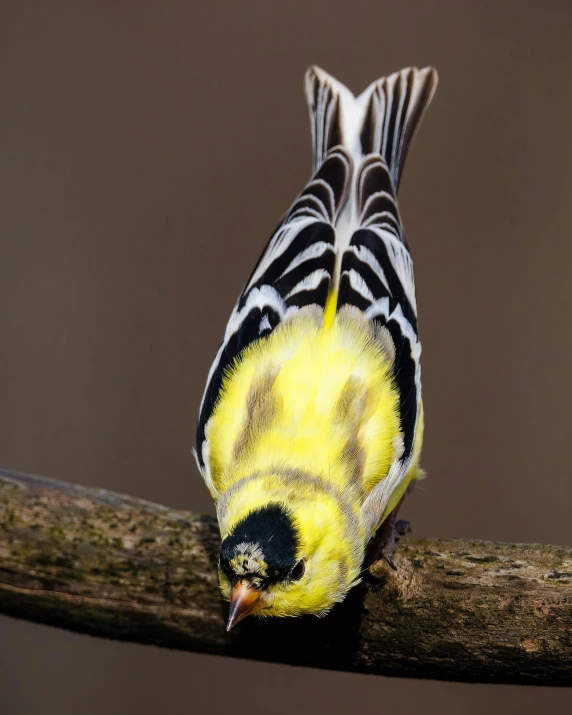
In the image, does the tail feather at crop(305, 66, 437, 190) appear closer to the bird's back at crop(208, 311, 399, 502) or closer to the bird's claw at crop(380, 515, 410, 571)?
the bird's back at crop(208, 311, 399, 502)

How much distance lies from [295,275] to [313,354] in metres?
0.39

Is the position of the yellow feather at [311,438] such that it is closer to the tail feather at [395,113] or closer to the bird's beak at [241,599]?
the bird's beak at [241,599]

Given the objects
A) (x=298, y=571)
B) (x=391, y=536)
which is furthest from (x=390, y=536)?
(x=298, y=571)

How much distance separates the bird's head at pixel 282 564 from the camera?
1.83 m

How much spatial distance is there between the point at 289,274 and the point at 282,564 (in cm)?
114

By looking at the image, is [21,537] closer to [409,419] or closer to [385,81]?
[409,419]

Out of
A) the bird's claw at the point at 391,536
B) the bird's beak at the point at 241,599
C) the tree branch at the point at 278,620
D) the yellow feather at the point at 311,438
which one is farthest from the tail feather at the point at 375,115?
the bird's beak at the point at 241,599

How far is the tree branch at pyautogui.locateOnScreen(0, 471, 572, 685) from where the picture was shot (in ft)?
7.16

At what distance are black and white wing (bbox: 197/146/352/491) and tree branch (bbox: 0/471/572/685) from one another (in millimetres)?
319

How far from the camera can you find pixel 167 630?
7.95 feet

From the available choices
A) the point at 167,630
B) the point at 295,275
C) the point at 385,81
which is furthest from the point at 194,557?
the point at 385,81

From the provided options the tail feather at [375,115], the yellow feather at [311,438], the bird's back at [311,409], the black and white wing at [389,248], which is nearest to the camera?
the yellow feather at [311,438]

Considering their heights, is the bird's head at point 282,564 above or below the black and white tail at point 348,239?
below

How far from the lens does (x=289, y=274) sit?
2.72 meters
